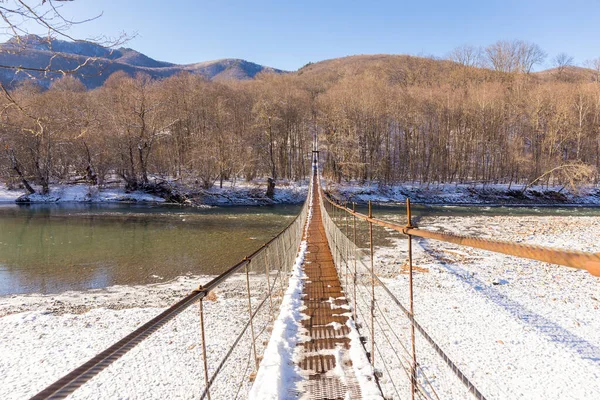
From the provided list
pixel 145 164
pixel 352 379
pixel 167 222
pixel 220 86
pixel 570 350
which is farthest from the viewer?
pixel 220 86

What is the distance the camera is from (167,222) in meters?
14.6

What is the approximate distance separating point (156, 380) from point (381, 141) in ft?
93.3

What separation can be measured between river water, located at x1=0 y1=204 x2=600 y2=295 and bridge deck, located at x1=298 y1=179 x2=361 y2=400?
12.4ft

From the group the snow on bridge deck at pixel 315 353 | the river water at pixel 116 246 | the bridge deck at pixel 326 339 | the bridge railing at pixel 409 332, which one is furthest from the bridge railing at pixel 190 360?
the river water at pixel 116 246

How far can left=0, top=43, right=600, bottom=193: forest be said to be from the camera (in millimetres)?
23906

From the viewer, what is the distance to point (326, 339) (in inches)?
113

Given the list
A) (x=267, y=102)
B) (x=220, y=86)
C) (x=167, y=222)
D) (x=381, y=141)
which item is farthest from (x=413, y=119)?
(x=167, y=222)

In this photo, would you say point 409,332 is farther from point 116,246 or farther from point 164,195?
point 164,195

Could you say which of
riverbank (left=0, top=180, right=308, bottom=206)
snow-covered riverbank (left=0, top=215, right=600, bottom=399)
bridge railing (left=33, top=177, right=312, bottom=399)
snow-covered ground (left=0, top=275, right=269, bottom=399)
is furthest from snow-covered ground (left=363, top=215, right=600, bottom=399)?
riverbank (left=0, top=180, right=308, bottom=206)

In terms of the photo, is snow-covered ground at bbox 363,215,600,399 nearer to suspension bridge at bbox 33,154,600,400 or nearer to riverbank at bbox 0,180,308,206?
suspension bridge at bbox 33,154,600,400

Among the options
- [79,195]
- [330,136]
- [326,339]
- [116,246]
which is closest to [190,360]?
[326,339]

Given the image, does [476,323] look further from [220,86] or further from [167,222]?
[220,86]

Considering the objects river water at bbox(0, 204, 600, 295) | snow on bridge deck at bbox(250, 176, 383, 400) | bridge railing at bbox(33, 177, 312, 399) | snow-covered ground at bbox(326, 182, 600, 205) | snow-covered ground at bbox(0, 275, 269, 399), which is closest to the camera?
snow on bridge deck at bbox(250, 176, 383, 400)

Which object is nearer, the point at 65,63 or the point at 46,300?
the point at 65,63
